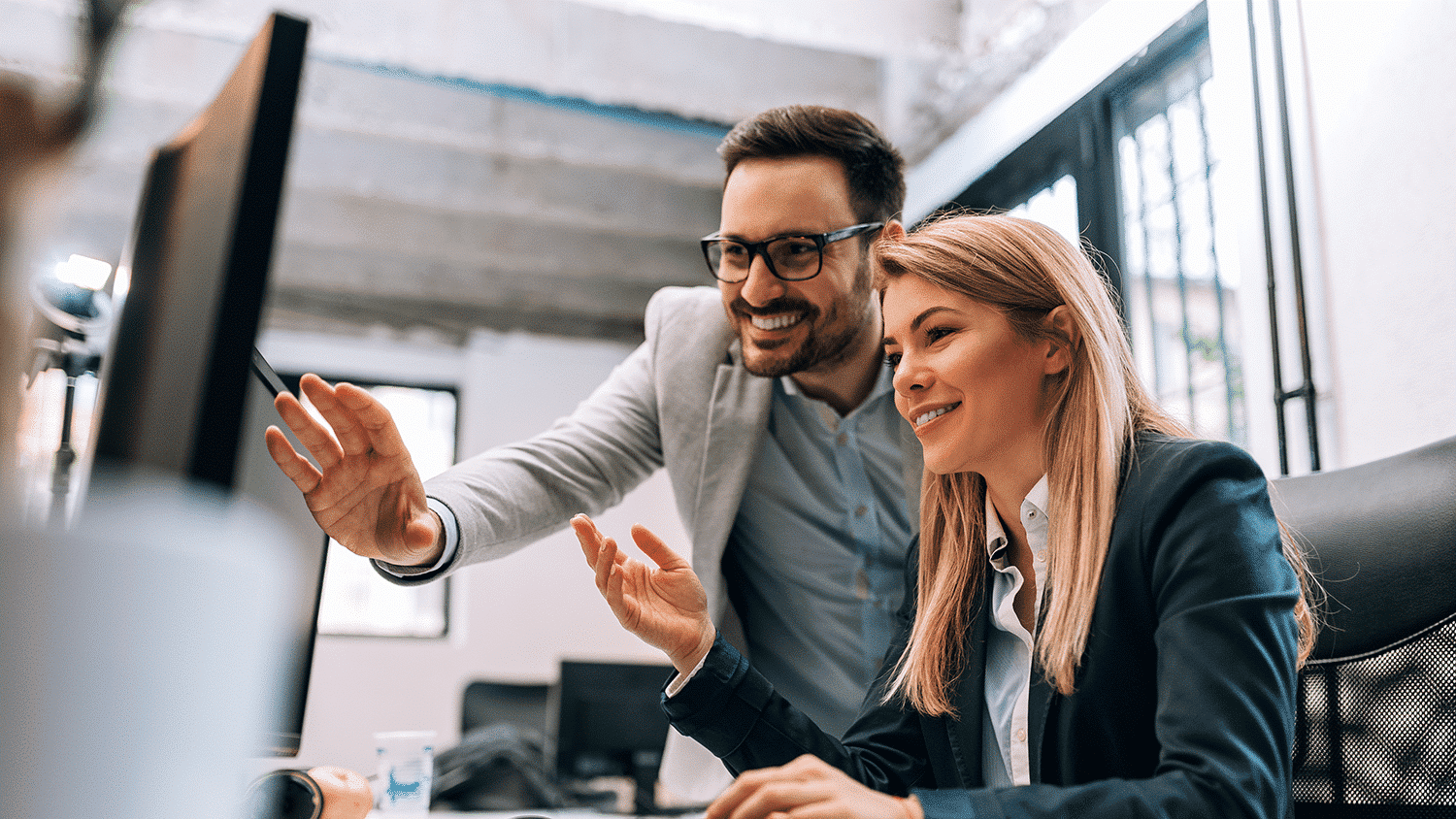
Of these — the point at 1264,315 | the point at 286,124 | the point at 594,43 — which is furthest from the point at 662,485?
the point at 286,124

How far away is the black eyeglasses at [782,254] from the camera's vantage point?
5.40 feet

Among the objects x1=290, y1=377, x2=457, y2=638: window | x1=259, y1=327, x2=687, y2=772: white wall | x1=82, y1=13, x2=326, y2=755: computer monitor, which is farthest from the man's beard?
x1=290, y1=377, x2=457, y2=638: window

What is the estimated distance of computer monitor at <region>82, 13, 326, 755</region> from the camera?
478 mm

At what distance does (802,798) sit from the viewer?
70 cm

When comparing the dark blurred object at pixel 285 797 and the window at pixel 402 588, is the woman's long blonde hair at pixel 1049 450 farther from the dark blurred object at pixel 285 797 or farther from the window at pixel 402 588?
the window at pixel 402 588

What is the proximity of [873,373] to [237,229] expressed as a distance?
141 cm

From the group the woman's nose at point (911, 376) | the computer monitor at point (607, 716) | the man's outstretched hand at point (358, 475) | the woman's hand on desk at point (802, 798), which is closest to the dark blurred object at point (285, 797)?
the man's outstretched hand at point (358, 475)

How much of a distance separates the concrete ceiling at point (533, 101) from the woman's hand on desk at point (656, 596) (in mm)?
1094

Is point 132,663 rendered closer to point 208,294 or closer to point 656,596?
point 208,294

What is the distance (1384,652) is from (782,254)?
0.97m

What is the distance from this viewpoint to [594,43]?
12.3 feet

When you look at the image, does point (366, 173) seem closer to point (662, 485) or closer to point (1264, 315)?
point (662, 485)

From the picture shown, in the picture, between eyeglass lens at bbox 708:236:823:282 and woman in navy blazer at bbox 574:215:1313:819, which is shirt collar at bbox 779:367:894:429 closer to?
eyeglass lens at bbox 708:236:823:282

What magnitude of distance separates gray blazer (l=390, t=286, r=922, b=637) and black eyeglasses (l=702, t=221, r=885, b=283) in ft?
0.53
